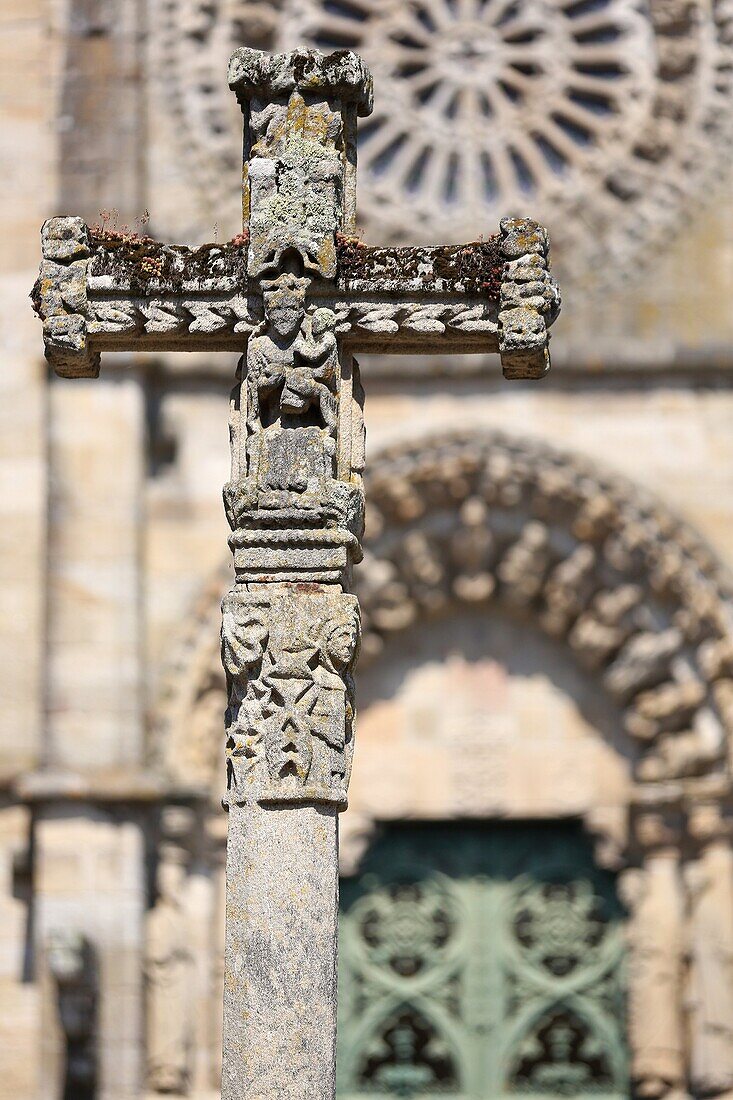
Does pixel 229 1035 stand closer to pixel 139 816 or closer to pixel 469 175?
pixel 139 816

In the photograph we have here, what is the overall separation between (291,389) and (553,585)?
Answer: 23.6ft

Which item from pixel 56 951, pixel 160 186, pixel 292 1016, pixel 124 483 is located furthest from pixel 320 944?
pixel 160 186

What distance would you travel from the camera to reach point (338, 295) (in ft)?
24.7

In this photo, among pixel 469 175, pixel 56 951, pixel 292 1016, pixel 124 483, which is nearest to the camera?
pixel 292 1016

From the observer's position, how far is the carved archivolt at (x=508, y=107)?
14.8 meters

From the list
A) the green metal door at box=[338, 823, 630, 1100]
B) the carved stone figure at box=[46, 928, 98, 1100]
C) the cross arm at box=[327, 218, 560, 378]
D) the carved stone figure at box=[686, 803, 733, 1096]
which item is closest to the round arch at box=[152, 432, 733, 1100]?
the carved stone figure at box=[686, 803, 733, 1096]

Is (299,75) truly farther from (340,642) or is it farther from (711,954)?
(711,954)

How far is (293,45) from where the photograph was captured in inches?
588

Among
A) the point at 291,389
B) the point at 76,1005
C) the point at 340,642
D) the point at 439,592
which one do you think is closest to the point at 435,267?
the point at 291,389

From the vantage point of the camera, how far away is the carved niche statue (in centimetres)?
1352

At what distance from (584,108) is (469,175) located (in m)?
0.84

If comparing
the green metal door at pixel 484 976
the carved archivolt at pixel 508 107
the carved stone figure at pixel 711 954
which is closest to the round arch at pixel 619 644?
the carved stone figure at pixel 711 954

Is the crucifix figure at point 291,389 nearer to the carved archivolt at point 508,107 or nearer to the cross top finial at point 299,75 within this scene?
the cross top finial at point 299,75

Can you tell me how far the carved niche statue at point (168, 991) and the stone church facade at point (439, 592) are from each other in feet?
0.07
